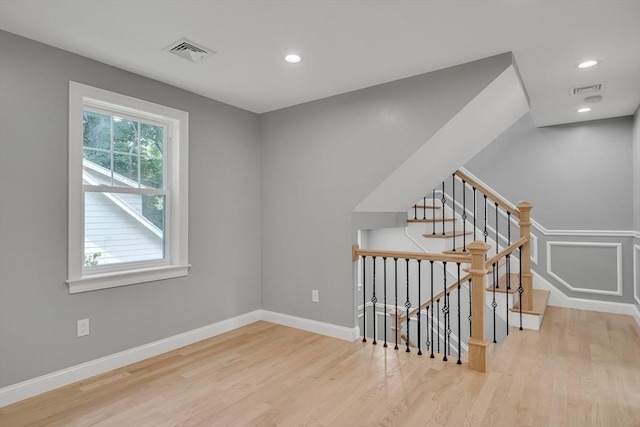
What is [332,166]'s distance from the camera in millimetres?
3611

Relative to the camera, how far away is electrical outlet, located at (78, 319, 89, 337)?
2.63m

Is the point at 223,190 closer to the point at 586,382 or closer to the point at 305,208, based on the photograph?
the point at 305,208

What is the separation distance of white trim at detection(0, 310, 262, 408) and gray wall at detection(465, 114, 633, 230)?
4.00 m

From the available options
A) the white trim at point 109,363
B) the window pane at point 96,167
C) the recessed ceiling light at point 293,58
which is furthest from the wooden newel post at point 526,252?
the window pane at point 96,167

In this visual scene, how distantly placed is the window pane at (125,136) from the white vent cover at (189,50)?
826mm

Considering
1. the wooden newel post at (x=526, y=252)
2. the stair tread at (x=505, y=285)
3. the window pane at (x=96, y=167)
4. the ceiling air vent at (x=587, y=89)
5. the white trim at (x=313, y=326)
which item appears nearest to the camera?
the window pane at (x=96, y=167)

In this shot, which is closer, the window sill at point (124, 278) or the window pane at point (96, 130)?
the window sill at point (124, 278)

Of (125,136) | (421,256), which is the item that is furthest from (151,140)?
(421,256)

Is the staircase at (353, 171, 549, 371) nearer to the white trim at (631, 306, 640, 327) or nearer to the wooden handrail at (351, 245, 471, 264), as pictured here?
the wooden handrail at (351, 245, 471, 264)

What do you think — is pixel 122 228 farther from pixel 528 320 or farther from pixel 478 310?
pixel 528 320

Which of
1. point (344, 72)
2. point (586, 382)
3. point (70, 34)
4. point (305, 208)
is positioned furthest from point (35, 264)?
point (586, 382)

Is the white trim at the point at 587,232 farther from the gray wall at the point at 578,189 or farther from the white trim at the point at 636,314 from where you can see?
the white trim at the point at 636,314

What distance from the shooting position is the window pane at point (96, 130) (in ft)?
9.00

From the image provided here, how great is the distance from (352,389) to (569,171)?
3.99 metres
